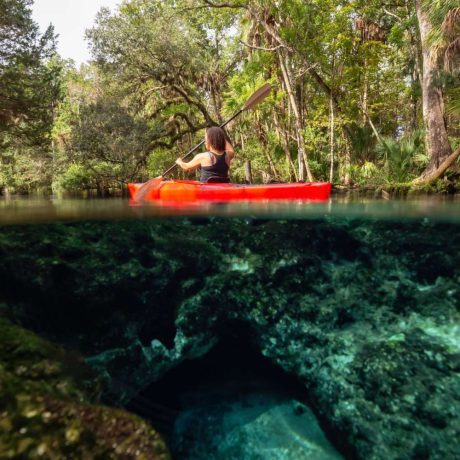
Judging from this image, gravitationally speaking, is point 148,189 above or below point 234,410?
above

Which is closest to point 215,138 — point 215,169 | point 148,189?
point 215,169

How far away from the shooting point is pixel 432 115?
45.3ft

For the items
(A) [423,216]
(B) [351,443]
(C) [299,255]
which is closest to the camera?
(B) [351,443]

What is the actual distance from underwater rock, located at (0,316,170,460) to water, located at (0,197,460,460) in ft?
0.12

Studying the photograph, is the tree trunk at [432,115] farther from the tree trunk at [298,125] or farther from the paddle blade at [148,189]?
the paddle blade at [148,189]

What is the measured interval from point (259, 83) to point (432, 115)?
725cm

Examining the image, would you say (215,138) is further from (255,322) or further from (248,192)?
(255,322)

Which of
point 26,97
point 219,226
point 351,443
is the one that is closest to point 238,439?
point 351,443

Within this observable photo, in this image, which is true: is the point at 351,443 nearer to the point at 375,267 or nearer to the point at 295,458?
the point at 295,458

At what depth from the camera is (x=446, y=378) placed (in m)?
3.46

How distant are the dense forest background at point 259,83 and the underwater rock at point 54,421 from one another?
12518 mm

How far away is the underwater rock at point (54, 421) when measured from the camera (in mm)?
1942

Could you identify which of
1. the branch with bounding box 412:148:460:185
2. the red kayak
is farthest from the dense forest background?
the red kayak

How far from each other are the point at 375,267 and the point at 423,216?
4.61ft
